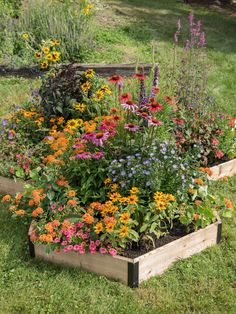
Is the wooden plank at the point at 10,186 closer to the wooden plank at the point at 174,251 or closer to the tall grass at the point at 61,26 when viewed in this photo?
the wooden plank at the point at 174,251

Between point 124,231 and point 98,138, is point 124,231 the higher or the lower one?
the lower one

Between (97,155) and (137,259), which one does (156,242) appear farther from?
(97,155)

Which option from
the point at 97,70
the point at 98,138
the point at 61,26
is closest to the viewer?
the point at 98,138

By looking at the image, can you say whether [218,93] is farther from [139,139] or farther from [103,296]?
[103,296]

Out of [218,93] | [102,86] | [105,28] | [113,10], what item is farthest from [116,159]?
[113,10]

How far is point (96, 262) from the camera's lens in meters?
3.70

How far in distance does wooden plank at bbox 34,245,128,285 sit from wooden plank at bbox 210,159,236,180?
5.80 feet

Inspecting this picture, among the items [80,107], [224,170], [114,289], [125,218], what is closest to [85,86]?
[80,107]

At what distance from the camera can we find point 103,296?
359cm

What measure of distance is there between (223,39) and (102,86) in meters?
5.63

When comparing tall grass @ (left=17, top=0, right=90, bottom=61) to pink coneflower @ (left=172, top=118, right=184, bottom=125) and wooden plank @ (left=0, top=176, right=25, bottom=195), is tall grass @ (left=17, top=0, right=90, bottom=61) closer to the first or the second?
pink coneflower @ (left=172, top=118, right=184, bottom=125)

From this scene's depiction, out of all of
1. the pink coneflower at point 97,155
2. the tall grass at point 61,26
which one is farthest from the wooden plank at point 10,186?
the tall grass at point 61,26

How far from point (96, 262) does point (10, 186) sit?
1482mm

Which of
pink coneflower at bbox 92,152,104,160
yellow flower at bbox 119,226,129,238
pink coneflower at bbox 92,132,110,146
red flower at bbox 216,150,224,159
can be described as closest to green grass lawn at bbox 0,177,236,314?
yellow flower at bbox 119,226,129,238
